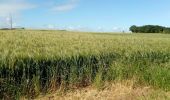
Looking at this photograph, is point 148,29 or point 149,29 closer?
point 148,29

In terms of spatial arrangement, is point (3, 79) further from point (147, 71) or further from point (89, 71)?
point (147, 71)

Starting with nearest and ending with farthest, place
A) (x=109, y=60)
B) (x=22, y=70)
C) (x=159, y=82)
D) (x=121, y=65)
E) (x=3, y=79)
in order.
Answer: (x=3, y=79) → (x=22, y=70) → (x=159, y=82) → (x=121, y=65) → (x=109, y=60)

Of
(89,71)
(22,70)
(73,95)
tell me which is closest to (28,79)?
(22,70)

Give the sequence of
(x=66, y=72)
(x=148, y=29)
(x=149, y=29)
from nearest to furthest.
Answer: (x=66, y=72), (x=148, y=29), (x=149, y=29)

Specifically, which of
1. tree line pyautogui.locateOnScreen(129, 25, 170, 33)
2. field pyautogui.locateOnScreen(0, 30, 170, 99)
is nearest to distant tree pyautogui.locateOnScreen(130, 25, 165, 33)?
tree line pyautogui.locateOnScreen(129, 25, 170, 33)

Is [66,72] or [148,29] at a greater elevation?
[66,72]

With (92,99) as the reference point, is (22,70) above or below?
above

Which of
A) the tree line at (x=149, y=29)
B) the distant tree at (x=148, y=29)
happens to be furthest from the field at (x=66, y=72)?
the distant tree at (x=148, y=29)

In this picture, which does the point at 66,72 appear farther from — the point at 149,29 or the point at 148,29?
the point at 149,29

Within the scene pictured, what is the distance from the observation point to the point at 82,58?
922 cm

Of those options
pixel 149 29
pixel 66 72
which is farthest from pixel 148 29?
pixel 66 72

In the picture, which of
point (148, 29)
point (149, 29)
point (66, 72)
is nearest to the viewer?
point (66, 72)

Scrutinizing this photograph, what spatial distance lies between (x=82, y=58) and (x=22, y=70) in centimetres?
201

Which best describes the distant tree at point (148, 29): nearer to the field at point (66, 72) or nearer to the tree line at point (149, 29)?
the tree line at point (149, 29)
